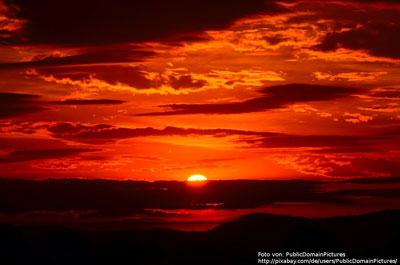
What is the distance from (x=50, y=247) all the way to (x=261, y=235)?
41.9 metres

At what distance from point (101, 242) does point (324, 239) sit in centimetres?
3259

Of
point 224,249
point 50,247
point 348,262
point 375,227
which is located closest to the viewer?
point 348,262

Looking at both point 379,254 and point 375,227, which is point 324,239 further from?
point 375,227

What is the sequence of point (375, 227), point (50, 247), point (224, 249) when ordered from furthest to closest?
point (375, 227) → point (224, 249) → point (50, 247)

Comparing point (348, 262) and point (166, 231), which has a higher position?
point (166, 231)

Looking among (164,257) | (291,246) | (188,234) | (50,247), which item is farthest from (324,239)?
(188,234)

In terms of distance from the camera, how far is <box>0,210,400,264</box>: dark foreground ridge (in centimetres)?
7638

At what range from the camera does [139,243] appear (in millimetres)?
89562

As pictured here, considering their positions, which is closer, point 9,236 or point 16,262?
point 16,262

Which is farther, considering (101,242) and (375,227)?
(375,227)

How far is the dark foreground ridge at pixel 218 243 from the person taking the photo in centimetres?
7638

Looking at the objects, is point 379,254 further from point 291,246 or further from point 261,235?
point 261,235

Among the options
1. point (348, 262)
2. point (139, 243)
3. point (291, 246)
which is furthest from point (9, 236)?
point (348, 262)

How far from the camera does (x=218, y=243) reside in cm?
10406
